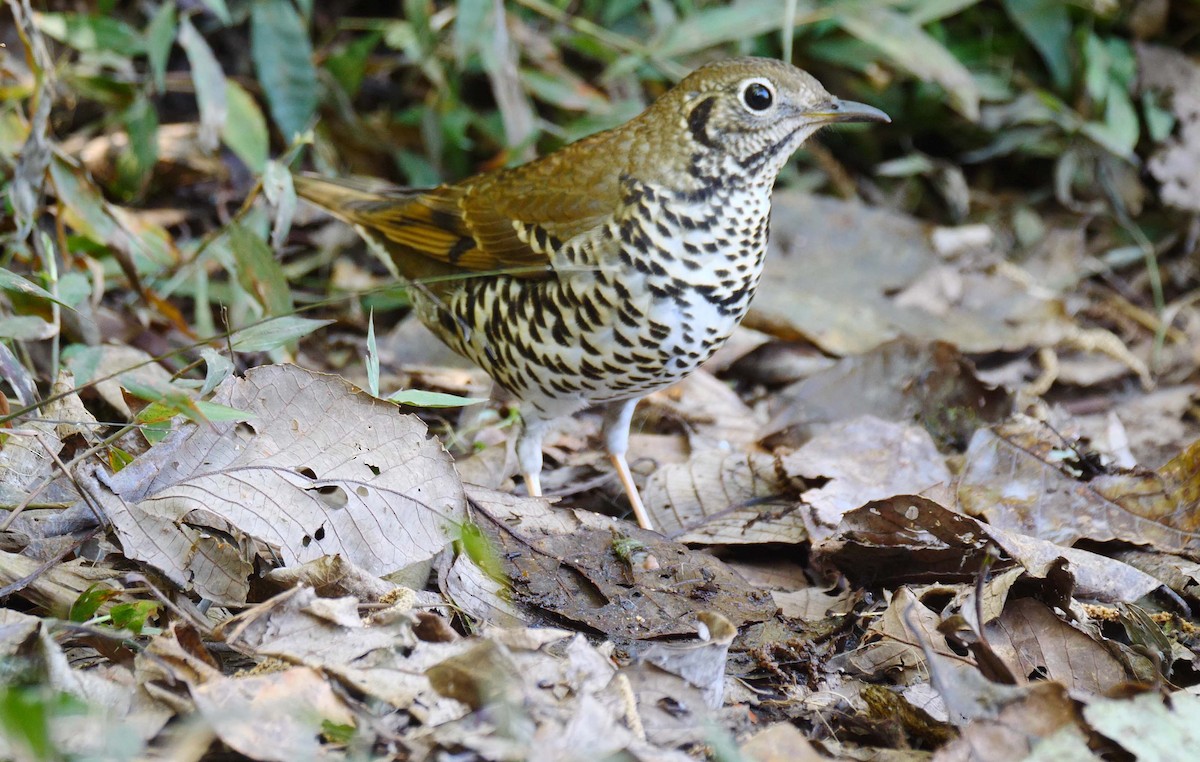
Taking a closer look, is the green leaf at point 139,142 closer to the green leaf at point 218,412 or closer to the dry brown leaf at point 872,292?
the dry brown leaf at point 872,292

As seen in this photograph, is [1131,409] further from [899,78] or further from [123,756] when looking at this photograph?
[123,756]

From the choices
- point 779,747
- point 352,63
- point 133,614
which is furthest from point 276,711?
point 352,63

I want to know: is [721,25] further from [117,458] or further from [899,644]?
[117,458]

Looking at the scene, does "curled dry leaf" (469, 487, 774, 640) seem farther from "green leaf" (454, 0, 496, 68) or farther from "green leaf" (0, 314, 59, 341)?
"green leaf" (454, 0, 496, 68)

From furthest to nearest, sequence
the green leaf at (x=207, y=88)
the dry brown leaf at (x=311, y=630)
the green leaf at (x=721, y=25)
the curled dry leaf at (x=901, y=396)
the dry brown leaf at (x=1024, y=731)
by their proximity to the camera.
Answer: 1. the green leaf at (x=721, y=25)
2. the green leaf at (x=207, y=88)
3. the curled dry leaf at (x=901, y=396)
4. the dry brown leaf at (x=311, y=630)
5. the dry brown leaf at (x=1024, y=731)

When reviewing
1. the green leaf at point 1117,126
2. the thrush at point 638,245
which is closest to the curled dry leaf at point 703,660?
the thrush at point 638,245
